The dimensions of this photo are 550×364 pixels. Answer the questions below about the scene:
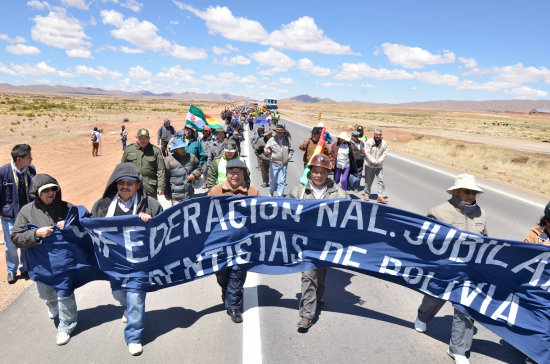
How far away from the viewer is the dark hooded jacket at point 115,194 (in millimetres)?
3557

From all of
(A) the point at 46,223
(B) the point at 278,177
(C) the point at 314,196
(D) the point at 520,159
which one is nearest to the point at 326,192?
(C) the point at 314,196

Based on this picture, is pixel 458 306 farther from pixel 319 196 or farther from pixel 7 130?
pixel 7 130

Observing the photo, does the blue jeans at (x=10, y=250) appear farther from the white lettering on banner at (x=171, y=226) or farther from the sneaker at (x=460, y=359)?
the sneaker at (x=460, y=359)

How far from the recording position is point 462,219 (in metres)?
3.59

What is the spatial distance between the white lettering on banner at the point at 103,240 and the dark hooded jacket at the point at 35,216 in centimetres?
45

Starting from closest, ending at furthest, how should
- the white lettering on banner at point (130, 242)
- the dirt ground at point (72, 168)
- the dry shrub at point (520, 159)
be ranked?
the white lettering on banner at point (130, 242) → the dirt ground at point (72, 168) → the dry shrub at point (520, 159)

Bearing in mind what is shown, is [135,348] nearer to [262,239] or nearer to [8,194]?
[262,239]

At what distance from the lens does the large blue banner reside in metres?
3.37

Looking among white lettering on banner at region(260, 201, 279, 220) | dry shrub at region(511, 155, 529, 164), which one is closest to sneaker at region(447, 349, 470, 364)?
white lettering on banner at region(260, 201, 279, 220)

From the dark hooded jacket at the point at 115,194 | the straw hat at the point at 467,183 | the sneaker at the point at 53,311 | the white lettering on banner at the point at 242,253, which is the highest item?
the straw hat at the point at 467,183

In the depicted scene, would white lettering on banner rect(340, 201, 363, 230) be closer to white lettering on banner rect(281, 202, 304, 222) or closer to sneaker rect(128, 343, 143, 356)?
white lettering on banner rect(281, 202, 304, 222)

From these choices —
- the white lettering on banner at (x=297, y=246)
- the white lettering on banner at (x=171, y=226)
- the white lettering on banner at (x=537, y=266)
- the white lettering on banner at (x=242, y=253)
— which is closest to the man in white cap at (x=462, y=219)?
the white lettering on banner at (x=537, y=266)

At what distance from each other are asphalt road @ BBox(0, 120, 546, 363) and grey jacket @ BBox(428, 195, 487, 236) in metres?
1.30

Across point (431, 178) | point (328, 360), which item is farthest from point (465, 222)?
point (431, 178)
